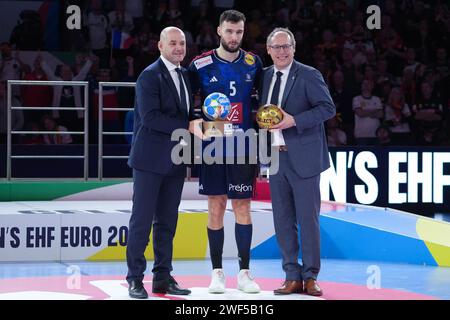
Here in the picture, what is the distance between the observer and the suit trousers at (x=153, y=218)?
6203 mm

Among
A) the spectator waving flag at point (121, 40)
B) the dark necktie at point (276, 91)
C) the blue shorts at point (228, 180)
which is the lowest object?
the blue shorts at point (228, 180)

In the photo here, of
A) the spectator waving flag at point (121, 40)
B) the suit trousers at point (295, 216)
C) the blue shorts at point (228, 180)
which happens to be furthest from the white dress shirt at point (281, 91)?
the spectator waving flag at point (121, 40)

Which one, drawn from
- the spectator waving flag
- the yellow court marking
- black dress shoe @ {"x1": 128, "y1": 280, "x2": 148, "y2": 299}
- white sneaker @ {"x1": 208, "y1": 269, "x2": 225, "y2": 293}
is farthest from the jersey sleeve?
the spectator waving flag

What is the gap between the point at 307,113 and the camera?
632 centimetres

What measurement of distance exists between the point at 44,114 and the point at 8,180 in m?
2.93

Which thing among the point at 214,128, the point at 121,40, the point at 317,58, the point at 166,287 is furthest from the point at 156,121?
the point at 317,58

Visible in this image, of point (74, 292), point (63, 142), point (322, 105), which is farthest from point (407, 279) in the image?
point (63, 142)

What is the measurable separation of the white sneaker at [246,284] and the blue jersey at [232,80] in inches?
41.9

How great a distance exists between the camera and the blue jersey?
636cm

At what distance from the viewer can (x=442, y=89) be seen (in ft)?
48.0

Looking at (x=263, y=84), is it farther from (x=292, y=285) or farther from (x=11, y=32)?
(x=11, y=32)

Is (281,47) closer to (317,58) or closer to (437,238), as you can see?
(437,238)

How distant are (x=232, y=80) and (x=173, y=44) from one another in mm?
500

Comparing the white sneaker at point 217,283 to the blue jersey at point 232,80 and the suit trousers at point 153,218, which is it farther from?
the blue jersey at point 232,80
